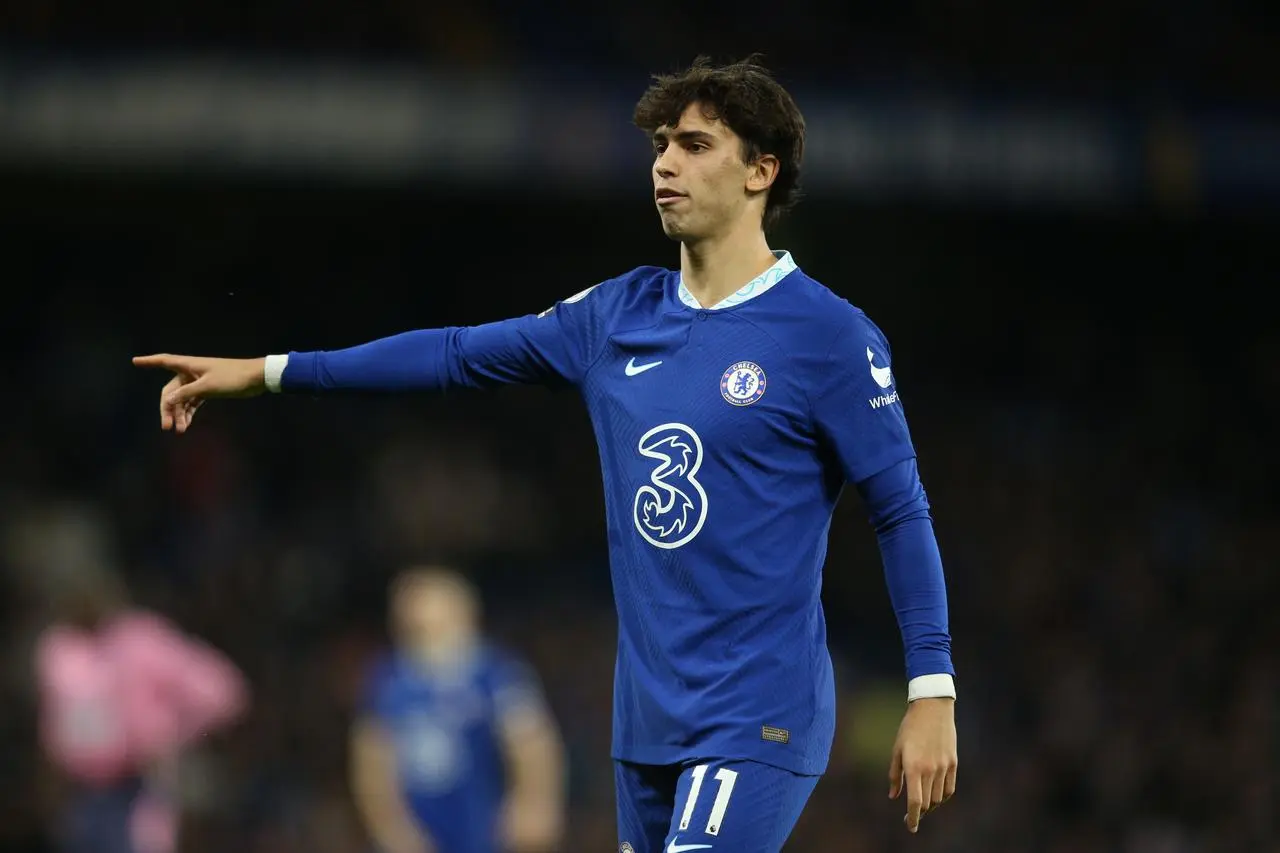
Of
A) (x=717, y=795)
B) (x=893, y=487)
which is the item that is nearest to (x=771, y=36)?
(x=893, y=487)

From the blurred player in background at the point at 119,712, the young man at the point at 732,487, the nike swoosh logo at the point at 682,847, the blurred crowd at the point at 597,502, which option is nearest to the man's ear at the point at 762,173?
the young man at the point at 732,487

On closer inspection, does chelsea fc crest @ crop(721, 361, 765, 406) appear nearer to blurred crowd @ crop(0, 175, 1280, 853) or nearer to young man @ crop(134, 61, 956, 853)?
young man @ crop(134, 61, 956, 853)

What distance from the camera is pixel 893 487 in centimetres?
355

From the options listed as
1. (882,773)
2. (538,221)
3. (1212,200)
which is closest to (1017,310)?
(1212,200)

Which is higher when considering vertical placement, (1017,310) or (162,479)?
(1017,310)

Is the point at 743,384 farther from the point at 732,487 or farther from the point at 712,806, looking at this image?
the point at 712,806

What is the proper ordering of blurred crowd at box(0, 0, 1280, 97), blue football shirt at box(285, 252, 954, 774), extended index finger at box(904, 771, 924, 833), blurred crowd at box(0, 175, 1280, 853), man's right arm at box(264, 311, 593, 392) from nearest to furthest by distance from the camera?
extended index finger at box(904, 771, 924, 833), blue football shirt at box(285, 252, 954, 774), man's right arm at box(264, 311, 593, 392), blurred crowd at box(0, 175, 1280, 853), blurred crowd at box(0, 0, 1280, 97)

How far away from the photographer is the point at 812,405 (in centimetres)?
354

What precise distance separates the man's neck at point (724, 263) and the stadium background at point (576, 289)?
333 inches

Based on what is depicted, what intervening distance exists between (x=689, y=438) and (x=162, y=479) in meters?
11.2

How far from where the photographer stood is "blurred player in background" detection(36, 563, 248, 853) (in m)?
7.71

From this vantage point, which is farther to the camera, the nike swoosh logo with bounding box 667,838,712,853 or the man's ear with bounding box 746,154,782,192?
the man's ear with bounding box 746,154,782,192

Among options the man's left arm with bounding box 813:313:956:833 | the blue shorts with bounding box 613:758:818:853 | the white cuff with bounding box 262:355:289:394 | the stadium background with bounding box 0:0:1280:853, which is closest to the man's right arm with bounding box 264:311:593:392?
the white cuff with bounding box 262:355:289:394

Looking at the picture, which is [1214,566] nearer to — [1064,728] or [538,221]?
[1064,728]
